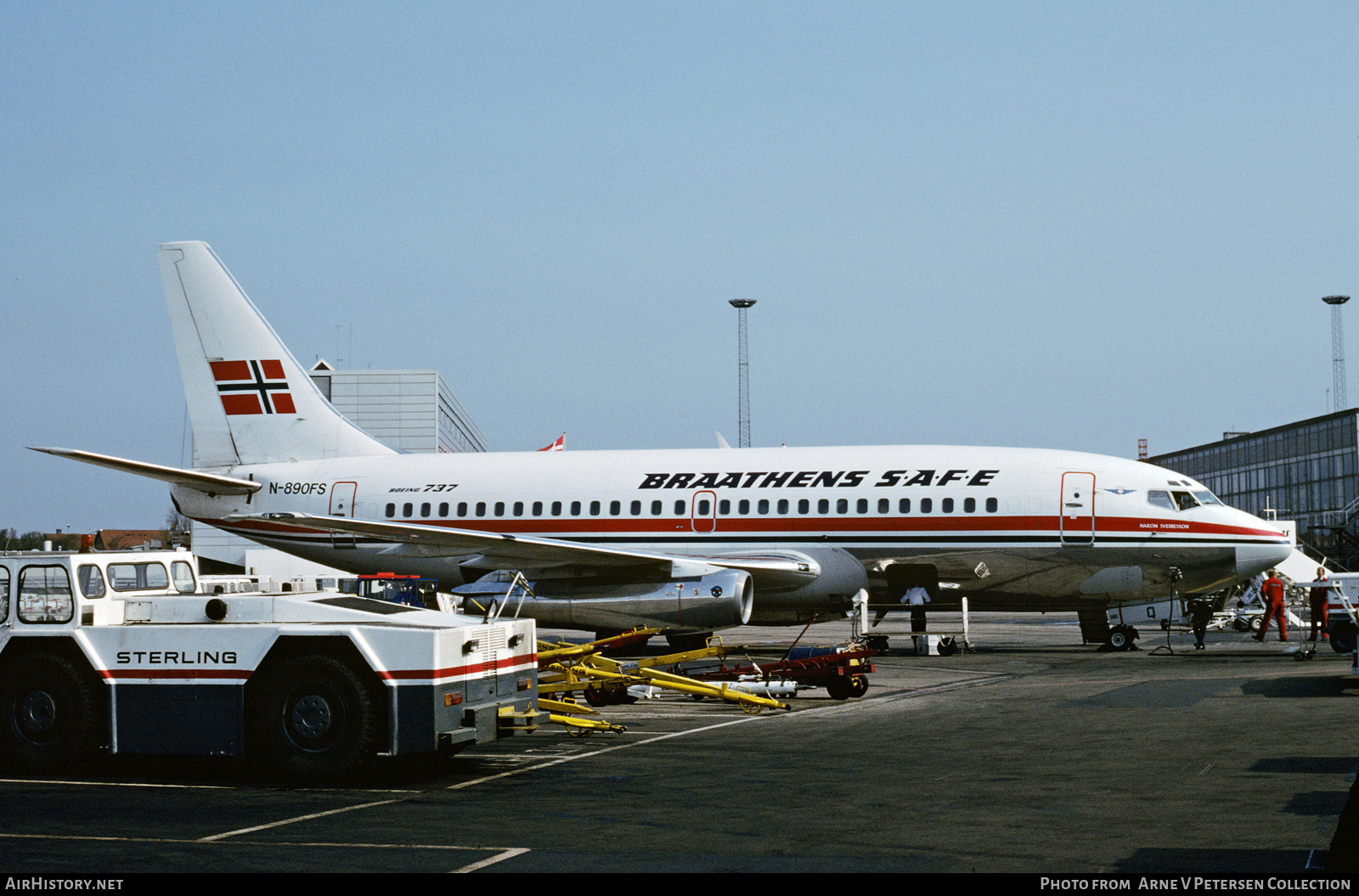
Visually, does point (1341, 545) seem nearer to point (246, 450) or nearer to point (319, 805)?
point (246, 450)

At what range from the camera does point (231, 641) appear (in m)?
11.2

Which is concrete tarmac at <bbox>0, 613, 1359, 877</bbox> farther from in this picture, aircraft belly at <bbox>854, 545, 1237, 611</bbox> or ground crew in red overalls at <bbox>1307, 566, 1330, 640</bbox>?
ground crew in red overalls at <bbox>1307, 566, 1330, 640</bbox>

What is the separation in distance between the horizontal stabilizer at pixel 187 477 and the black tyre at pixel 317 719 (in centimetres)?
1486

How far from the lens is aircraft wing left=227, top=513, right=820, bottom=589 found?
23.3 metres

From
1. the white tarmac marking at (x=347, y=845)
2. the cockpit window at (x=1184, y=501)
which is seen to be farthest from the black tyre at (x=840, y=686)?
the white tarmac marking at (x=347, y=845)

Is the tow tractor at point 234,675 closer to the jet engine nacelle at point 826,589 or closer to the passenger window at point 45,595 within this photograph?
the passenger window at point 45,595

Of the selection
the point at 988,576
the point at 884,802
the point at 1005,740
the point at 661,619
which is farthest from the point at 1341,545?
the point at 884,802

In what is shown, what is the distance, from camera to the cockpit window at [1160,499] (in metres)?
23.9

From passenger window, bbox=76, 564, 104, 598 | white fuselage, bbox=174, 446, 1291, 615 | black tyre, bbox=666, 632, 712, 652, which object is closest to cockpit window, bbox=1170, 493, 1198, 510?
white fuselage, bbox=174, 446, 1291, 615

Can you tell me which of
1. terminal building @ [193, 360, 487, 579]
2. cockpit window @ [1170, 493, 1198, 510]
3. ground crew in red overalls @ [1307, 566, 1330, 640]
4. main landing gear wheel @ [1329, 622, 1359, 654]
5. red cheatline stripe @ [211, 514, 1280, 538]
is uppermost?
terminal building @ [193, 360, 487, 579]

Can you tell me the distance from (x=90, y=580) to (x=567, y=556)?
40.2ft

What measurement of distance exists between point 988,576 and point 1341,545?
4701 cm

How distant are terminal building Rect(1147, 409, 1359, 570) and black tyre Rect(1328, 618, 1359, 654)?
39874 millimetres

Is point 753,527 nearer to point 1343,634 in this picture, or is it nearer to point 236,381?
point 1343,634
